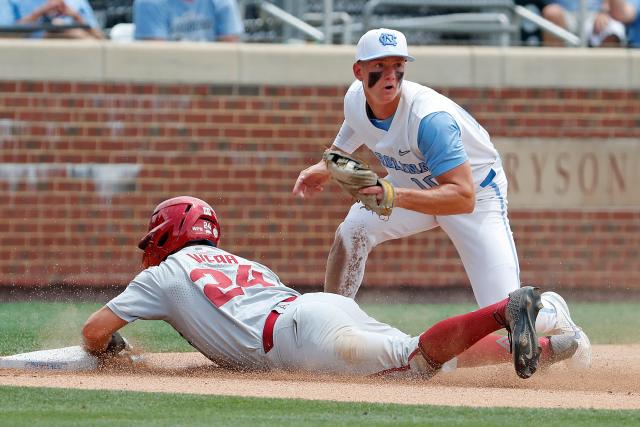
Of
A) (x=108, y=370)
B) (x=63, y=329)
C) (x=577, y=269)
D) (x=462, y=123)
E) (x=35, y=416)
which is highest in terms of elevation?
(x=462, y=123)

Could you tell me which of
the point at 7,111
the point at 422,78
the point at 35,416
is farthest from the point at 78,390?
the point at 422,78

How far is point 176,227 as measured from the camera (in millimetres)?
6547

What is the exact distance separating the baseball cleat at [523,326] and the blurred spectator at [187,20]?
681 centimetres

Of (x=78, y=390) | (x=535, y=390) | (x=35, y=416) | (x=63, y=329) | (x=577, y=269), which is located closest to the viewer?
(x=35, y=416)

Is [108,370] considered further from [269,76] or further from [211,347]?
[269,76]

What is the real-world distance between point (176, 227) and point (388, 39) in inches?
58.5

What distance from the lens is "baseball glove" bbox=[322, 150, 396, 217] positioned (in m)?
6.11

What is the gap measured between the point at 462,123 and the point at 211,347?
6.03 ft

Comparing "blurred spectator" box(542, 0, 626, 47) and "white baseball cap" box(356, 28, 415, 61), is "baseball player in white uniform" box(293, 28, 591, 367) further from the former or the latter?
"blurred spectator" box(542, 0, 626, 47)

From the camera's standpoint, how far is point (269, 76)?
468 inches

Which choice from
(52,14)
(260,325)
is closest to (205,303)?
(260,325)

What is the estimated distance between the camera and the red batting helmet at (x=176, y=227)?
258 inches

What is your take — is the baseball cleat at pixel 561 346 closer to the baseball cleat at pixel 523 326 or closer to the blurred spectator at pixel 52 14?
the baseball cleat at pixel 523 326

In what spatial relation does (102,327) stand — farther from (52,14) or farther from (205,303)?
(52,14)
